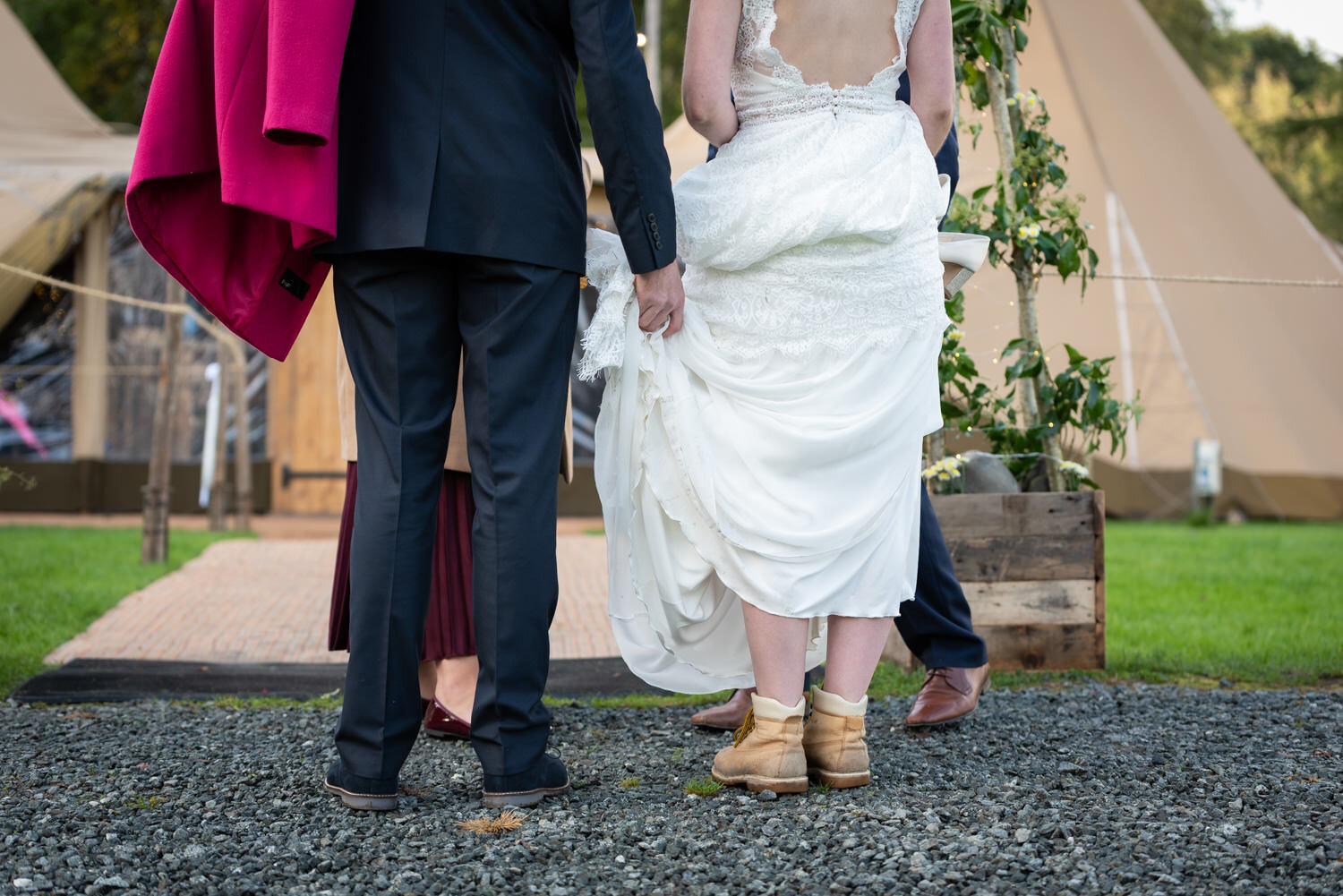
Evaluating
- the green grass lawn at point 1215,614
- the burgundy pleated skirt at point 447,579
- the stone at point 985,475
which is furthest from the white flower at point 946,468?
the burgundy pleated skirt at point 447,579

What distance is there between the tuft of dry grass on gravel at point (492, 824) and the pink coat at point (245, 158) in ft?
2.45

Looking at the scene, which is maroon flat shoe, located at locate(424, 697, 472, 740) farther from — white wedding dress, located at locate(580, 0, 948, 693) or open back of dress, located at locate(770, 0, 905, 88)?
open back of dress, located at locate(770, 0, 905, 88)

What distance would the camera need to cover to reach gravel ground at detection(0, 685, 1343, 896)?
4.75 feet

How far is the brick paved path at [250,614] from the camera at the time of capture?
131 inches

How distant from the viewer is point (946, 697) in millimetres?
2328

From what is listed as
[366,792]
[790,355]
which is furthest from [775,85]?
[366,792]

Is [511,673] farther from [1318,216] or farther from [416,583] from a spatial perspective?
[1318,216]

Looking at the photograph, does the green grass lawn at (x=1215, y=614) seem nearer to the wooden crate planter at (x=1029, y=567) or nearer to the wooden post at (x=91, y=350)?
the wooden crate planter at (x=1029, y=567)

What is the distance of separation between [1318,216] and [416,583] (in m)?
18.9

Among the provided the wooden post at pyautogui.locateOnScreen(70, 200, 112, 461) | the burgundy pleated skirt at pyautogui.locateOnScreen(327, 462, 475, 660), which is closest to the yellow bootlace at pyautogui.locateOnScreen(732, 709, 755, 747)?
the burgundy pleated skirt at pyautogui.locateOnScreen(327, 462, 475, 660)

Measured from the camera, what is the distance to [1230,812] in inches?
67.4

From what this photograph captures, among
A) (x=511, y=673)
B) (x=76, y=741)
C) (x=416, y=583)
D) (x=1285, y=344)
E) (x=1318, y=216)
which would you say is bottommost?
(x=76, y=741)

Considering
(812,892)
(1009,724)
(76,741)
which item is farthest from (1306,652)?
(76,741)

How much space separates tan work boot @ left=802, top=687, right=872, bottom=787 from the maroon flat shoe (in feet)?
2.35
